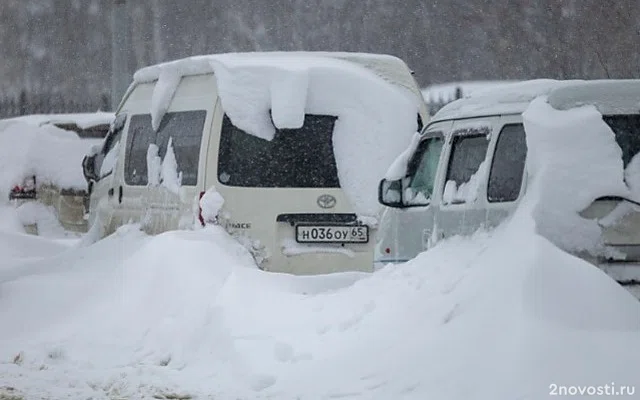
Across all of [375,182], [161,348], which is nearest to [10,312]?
[161,348]

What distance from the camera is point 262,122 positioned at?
37.1 feet

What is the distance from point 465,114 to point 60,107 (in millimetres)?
20297

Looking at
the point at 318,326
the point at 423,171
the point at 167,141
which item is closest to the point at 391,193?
the point at 423,171

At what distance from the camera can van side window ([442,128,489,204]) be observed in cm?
878

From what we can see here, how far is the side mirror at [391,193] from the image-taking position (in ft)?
32.6

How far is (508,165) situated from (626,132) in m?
0.84

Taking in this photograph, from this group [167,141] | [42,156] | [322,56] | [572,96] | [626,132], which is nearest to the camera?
[626,132]

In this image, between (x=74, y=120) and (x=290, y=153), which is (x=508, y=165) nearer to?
(x=290, y=153)

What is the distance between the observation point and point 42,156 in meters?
18.8

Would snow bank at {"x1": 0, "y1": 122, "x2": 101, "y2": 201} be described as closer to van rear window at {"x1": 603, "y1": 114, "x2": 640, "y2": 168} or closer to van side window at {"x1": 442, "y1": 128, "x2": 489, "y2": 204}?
van side window at {"x1": 442, "y1": 128, "x2": 489, "y2": 204}

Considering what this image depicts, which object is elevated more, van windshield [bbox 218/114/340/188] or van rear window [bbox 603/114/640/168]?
van rear window [bbox 603/114/640/168]

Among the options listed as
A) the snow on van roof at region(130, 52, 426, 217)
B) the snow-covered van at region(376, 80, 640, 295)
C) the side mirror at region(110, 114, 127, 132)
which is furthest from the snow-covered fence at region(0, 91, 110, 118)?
the snow-covered van at region(376, 80, 640, 295)

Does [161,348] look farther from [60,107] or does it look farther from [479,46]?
[60,107]

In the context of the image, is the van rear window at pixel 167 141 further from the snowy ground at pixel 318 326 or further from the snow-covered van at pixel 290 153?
the snowy ground at pixel 318 326
